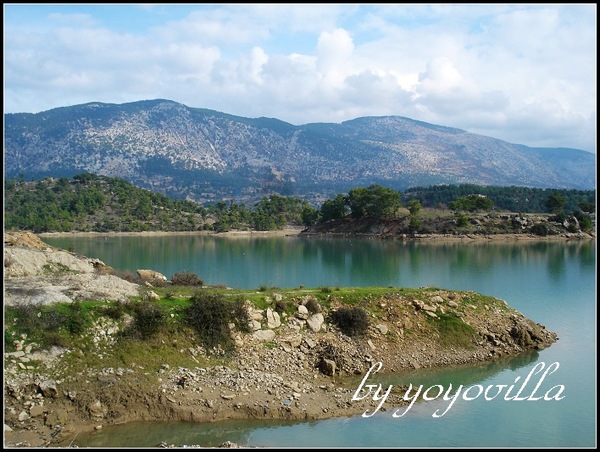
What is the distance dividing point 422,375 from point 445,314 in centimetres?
462

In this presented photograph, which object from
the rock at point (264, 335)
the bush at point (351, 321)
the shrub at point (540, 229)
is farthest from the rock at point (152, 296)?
the shrub at point (540, 229)

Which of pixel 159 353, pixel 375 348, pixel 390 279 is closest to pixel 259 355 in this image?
pixel 159 353

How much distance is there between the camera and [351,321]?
24109mm

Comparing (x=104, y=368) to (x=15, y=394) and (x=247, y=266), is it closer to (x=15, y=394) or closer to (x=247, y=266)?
(x=15, y=394)

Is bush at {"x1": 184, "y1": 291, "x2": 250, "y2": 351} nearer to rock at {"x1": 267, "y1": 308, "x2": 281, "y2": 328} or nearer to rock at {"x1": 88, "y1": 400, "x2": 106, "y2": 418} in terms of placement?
rock at {"x1": 267, "y1": 308, "x2": 281, "y2": 328}

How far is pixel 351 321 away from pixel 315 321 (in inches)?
61.4

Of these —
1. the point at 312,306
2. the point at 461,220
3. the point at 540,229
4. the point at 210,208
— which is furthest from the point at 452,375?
the point at 210,208

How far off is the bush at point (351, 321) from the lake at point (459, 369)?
8.21 feet

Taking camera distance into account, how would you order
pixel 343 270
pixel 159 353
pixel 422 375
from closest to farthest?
pixel 159 353
pixel 422 375
pixel 343 270

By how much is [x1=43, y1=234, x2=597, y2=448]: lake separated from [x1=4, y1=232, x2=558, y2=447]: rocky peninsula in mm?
733

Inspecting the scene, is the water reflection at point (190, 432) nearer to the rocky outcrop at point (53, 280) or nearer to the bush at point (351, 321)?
the bush at point (351, 321)

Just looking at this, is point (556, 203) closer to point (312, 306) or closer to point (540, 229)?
point (540, 229)

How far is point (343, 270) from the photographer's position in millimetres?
52125

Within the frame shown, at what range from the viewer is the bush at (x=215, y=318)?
2148 cm
